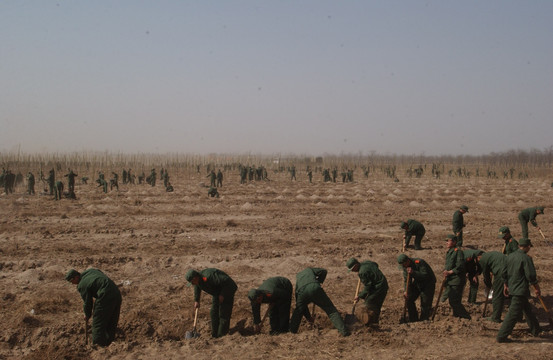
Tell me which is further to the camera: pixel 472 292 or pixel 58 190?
pixel 58 190

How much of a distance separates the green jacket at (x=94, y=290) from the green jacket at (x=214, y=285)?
43.7 inches

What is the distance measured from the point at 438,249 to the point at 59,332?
895 cm

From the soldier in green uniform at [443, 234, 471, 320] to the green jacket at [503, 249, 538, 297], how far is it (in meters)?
0.88

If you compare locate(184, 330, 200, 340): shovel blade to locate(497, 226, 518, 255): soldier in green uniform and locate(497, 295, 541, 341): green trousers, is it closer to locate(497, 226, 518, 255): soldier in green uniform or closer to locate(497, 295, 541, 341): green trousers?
locate(497, 295, 541, 341): green trousers

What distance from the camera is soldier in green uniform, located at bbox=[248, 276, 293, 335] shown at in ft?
20.5

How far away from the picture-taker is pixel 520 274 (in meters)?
5.84

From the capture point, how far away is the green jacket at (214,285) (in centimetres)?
629

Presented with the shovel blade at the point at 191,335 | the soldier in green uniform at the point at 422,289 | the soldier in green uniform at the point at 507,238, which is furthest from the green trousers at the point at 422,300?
the shovel blade at the point at 191,335

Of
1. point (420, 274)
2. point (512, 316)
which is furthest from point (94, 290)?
point (512, 316)

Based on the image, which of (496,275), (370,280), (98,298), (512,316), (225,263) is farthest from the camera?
(225,263)

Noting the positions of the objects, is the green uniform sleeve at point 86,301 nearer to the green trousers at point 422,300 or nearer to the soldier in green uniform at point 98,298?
the soldier in green uniform at point 98,298

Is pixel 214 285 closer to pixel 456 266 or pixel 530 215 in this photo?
pixel 456 266

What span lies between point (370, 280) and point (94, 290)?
3837mm

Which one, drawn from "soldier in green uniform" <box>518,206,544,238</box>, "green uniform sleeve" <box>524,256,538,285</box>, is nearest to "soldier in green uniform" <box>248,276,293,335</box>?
"green uniform sleeve" <box>524,256,538,285</box>
